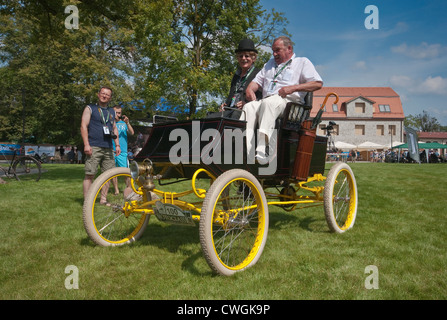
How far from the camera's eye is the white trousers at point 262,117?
3.47 m

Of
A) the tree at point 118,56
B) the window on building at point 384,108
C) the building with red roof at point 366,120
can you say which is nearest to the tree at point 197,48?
the tree at point 118,56

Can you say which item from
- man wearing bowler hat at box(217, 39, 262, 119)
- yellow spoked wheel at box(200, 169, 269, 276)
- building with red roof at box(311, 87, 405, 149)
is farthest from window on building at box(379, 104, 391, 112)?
yellow spoked wheel at box(200, 169, 269, 276)

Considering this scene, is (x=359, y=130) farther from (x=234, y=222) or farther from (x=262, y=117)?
(x=234, y=222)

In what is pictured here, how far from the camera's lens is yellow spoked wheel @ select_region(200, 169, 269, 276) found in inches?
105

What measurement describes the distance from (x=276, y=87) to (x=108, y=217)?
99.7 inches

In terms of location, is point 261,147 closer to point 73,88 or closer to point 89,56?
point 73,88

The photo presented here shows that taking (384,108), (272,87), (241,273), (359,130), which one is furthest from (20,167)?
(384,108)

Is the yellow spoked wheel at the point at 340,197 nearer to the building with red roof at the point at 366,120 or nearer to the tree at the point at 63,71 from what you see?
the tree at the point at 63,71

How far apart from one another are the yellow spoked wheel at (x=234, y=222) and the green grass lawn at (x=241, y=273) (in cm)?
14

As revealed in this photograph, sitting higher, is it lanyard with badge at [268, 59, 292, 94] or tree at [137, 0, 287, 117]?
tree at [137, 0, 287, 117]

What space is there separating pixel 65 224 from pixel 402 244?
4.29 meters

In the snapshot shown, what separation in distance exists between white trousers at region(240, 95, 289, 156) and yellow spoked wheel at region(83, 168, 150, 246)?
4.57 ft

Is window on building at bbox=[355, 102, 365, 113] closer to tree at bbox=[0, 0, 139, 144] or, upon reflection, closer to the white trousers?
tree at bbox=[0, 0, 139, 144]
